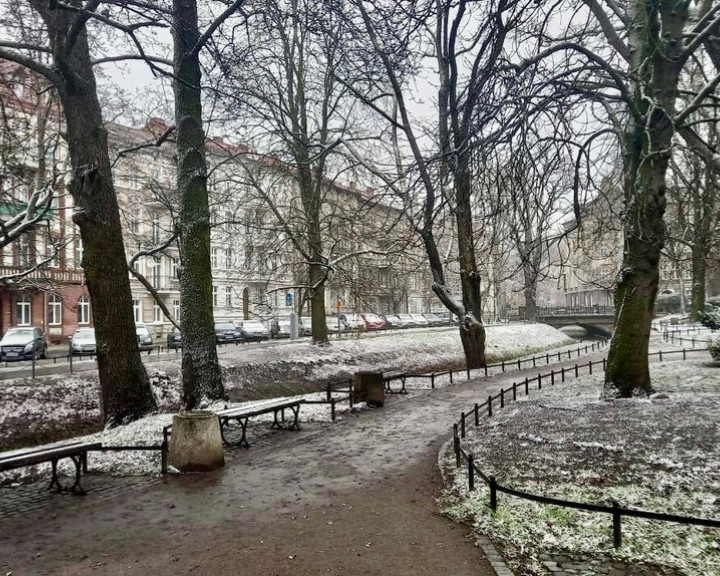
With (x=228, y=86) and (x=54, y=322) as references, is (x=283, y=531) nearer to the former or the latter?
(x=228, y=86)

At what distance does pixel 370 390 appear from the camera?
45.3 feet

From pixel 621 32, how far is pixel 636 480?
1100 centimetres

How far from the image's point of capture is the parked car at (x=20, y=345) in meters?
24.8

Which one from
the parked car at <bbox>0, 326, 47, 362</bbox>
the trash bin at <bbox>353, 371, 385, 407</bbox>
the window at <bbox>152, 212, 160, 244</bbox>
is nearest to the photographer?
the trash bin at <bbox>353, 371, 385, 407</bbox>

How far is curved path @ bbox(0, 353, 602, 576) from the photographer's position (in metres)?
4.91

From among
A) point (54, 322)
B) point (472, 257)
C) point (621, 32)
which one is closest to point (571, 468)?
point (621, 32)

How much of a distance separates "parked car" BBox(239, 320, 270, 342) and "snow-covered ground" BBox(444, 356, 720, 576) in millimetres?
27601

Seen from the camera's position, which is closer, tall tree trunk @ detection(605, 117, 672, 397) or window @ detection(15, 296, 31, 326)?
tall tree trunk @ detection(605, 117, 672, 397)

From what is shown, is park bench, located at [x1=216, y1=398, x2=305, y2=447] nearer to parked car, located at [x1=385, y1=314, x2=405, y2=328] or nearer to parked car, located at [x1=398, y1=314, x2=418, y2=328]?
parked car, located at [x1=385, y1=314, x2=405, y2=328]

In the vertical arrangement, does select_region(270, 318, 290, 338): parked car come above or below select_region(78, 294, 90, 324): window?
below

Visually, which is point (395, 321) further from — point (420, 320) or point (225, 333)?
point (225, 333)

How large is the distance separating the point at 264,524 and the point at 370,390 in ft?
26.4

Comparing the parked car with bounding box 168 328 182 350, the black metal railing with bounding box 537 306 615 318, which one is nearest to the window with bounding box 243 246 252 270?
the parked car with bounding box 168 328 182 350

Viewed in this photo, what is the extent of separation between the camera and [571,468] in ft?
23.8
